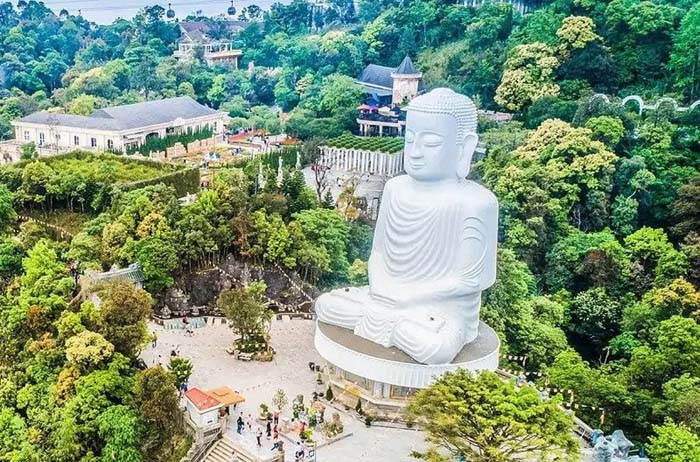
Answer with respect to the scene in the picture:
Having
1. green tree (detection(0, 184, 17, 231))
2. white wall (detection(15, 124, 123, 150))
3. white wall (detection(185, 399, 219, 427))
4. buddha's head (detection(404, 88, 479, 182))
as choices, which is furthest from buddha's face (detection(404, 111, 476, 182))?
white wall (detection(15, 124, 123, 150))

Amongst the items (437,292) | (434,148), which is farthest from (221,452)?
(434,148)

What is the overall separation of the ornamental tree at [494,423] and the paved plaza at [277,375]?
7.69 feet

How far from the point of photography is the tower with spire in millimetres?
50000

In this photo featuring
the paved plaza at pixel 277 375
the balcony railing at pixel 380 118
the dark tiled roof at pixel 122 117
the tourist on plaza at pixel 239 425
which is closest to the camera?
the paved plaza at pixel 277 375

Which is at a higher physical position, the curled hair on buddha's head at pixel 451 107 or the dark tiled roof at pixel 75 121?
the curled hair on buddha's head at pixel 451 107

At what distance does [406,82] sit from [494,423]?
131 feet

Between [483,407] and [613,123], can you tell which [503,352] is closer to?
[483,407]

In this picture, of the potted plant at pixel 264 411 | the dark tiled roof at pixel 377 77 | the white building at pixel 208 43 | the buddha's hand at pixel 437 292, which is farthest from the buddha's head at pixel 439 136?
the white building at pixel 208 43

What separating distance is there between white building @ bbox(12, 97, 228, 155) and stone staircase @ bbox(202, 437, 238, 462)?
29629 mm

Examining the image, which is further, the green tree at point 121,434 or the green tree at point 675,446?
the green tree at point 121,434

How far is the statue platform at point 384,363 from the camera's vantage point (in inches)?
614

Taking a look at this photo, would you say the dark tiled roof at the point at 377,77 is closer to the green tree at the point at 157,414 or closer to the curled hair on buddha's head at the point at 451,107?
the curled hair on buddha's head at the point at 451,107

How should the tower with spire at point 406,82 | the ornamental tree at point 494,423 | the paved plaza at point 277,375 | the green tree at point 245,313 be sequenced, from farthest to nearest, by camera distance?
1. the tower with spire at point 406,82
2. the green tree at point 245,313
3. the paved plaza at point 277,375
4. the ornamental tree at point 494,423

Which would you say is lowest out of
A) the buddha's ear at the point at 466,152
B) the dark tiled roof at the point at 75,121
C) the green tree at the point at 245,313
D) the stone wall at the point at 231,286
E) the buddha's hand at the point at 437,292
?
the stone wall at the point at 231,286
